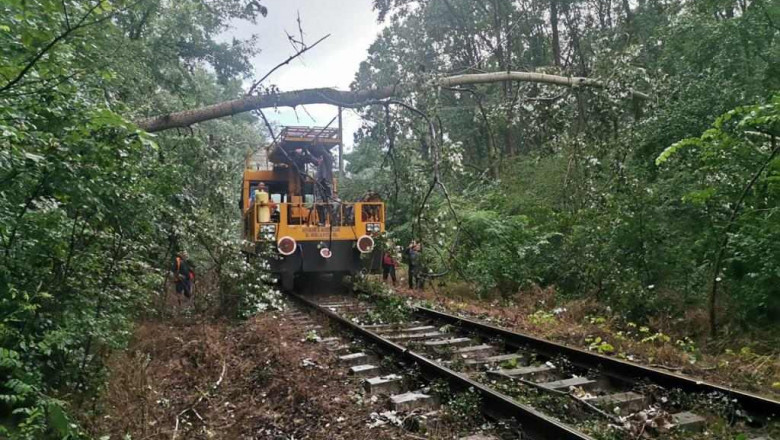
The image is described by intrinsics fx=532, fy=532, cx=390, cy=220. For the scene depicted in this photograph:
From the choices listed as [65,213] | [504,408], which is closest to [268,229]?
[65,213]

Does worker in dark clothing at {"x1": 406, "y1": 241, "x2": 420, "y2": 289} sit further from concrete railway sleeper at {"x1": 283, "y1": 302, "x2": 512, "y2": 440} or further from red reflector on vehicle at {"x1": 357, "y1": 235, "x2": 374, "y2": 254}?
concrete railway sleeper at {"x1": 283, "y1": 302, "x2": 512, "y2": 440}

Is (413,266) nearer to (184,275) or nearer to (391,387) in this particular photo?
(184,275)

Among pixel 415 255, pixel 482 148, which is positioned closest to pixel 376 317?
pixel 415 255

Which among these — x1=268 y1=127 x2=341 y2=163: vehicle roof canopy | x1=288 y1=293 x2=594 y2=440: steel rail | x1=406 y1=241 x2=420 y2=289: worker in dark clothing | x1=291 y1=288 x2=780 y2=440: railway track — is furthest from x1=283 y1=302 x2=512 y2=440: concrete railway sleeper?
x1=268 y1=127 x2=341 y2=163: vehicle roof canopy

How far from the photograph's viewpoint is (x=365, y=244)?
1280 centimetres

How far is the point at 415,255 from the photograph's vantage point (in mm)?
12266

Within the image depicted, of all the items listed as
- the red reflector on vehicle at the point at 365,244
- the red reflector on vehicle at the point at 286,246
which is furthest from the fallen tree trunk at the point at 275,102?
the red reflector on vehicle at the point at 365,244

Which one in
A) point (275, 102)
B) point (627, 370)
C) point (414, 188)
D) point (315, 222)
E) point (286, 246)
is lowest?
point (627, 370)

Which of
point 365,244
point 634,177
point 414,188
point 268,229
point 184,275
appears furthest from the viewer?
point 365,244

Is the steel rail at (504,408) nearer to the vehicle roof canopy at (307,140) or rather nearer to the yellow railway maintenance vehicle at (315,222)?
the yellow railway maintenance vehicle at (315,222)

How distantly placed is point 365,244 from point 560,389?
8.03 meters

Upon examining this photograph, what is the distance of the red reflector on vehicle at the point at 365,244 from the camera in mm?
12734

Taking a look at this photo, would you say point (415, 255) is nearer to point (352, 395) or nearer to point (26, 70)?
point (352, 395)

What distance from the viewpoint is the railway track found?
13.7ft
